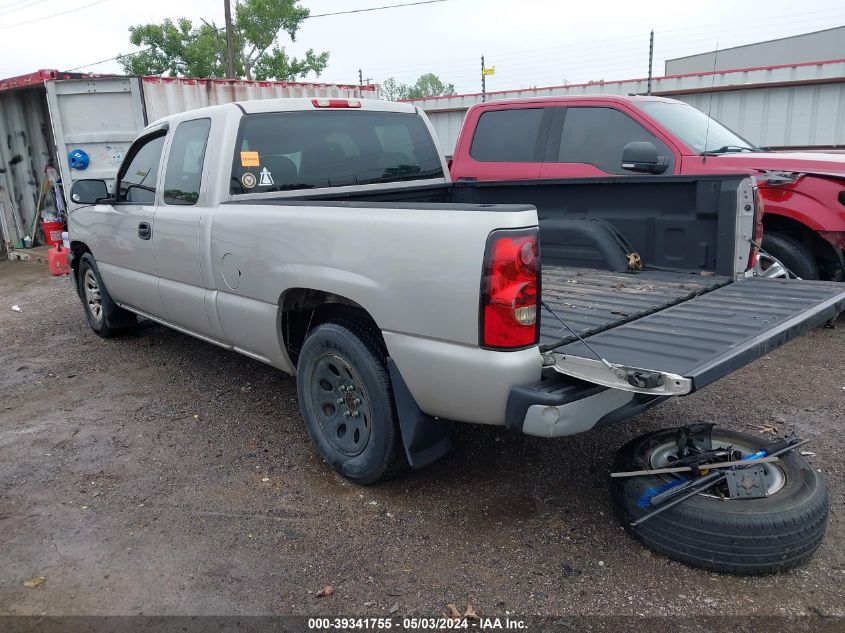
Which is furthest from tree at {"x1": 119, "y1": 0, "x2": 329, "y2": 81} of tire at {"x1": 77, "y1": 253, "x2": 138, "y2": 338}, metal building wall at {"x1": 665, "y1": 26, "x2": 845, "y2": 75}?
tire at {"x1": 77, "y1": 253, "x2": 138, "y2": 338}

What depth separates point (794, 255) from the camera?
5.63 m

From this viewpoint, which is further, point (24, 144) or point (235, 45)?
point (235, 45)

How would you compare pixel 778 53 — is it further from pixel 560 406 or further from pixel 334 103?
pixel 560 406

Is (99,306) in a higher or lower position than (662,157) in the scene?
lower

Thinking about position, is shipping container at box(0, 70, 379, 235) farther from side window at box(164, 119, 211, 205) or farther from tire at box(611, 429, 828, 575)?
tire at box(611, 429, 828, 575)

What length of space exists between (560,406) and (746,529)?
840 millimetres

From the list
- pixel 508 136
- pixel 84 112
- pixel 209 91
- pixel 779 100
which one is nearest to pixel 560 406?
pixel 508 136

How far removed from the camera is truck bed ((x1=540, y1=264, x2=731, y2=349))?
9.67 feet

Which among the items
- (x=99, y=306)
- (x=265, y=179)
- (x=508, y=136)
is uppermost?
(x=508, y=136)

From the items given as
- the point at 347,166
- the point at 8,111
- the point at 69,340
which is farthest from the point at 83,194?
the point at 8,111

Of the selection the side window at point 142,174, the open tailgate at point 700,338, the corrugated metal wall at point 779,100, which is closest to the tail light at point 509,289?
the open tailgate at point 700,338

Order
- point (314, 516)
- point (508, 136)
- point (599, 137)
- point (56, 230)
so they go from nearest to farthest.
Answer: point (314, 516) → point (599, 137) → point (508, 136) → point (56, 230)

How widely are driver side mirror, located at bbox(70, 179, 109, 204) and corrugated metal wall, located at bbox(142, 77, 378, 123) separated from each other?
5398mm

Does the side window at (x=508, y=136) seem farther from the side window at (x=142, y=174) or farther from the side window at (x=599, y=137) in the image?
the side window at (x=142, y=174)
